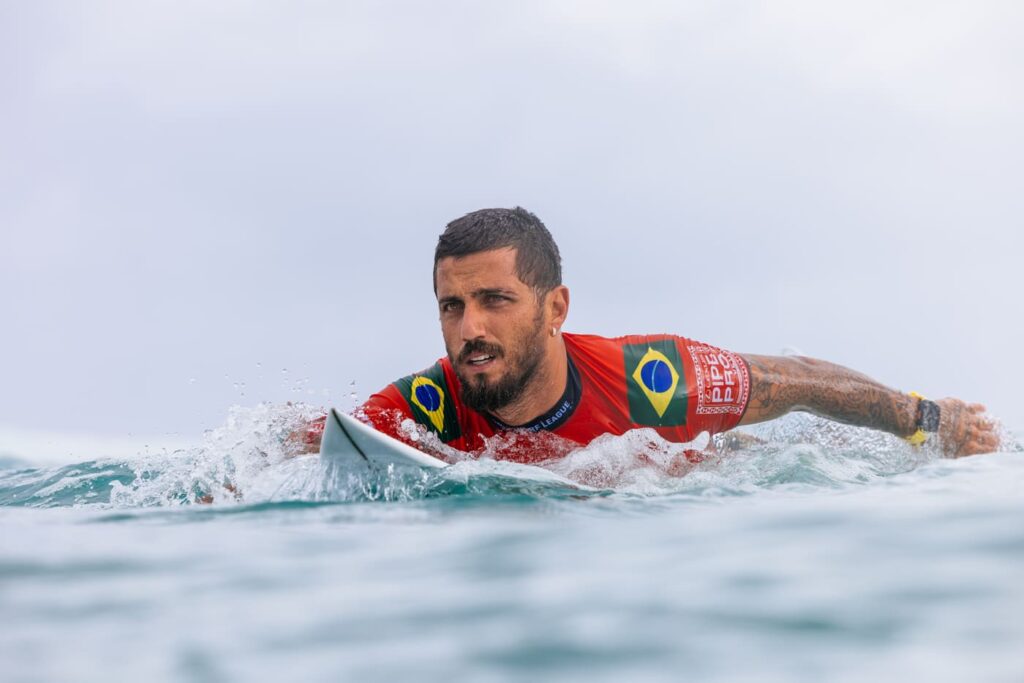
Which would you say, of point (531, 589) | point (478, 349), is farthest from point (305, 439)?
point (531, 589)

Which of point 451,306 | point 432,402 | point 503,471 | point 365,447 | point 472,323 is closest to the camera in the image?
point 503,471

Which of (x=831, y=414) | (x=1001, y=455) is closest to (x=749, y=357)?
(x=831, y=414)

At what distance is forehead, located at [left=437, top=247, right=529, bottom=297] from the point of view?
5.74 m

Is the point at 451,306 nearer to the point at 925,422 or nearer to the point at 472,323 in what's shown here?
the point at 472,323

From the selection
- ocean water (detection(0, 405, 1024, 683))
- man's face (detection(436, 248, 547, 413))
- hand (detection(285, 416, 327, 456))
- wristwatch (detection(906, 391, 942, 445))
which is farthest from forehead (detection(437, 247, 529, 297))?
wristwatch (detection(906, 391, 942, 445))

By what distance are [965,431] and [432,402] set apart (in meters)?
3.61

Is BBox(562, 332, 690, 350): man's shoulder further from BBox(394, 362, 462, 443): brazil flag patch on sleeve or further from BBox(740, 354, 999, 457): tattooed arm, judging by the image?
BBox(394, 362, 462, 443): brazil flag patch on sleeve

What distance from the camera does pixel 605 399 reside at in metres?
6.25

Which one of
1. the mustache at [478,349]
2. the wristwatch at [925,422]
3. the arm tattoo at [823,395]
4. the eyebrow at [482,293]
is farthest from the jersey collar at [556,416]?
the wristwatch at [925,422]

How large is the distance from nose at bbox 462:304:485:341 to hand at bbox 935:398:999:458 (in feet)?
10.7

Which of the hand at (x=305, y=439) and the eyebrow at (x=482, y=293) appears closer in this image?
the hand at (x=305, y=439)

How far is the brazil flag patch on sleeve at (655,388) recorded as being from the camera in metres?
6.25

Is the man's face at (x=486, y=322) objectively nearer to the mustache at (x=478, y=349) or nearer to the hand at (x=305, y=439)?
the mustache at (x=478, y=349)

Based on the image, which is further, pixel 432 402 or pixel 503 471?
pixel 432 402
